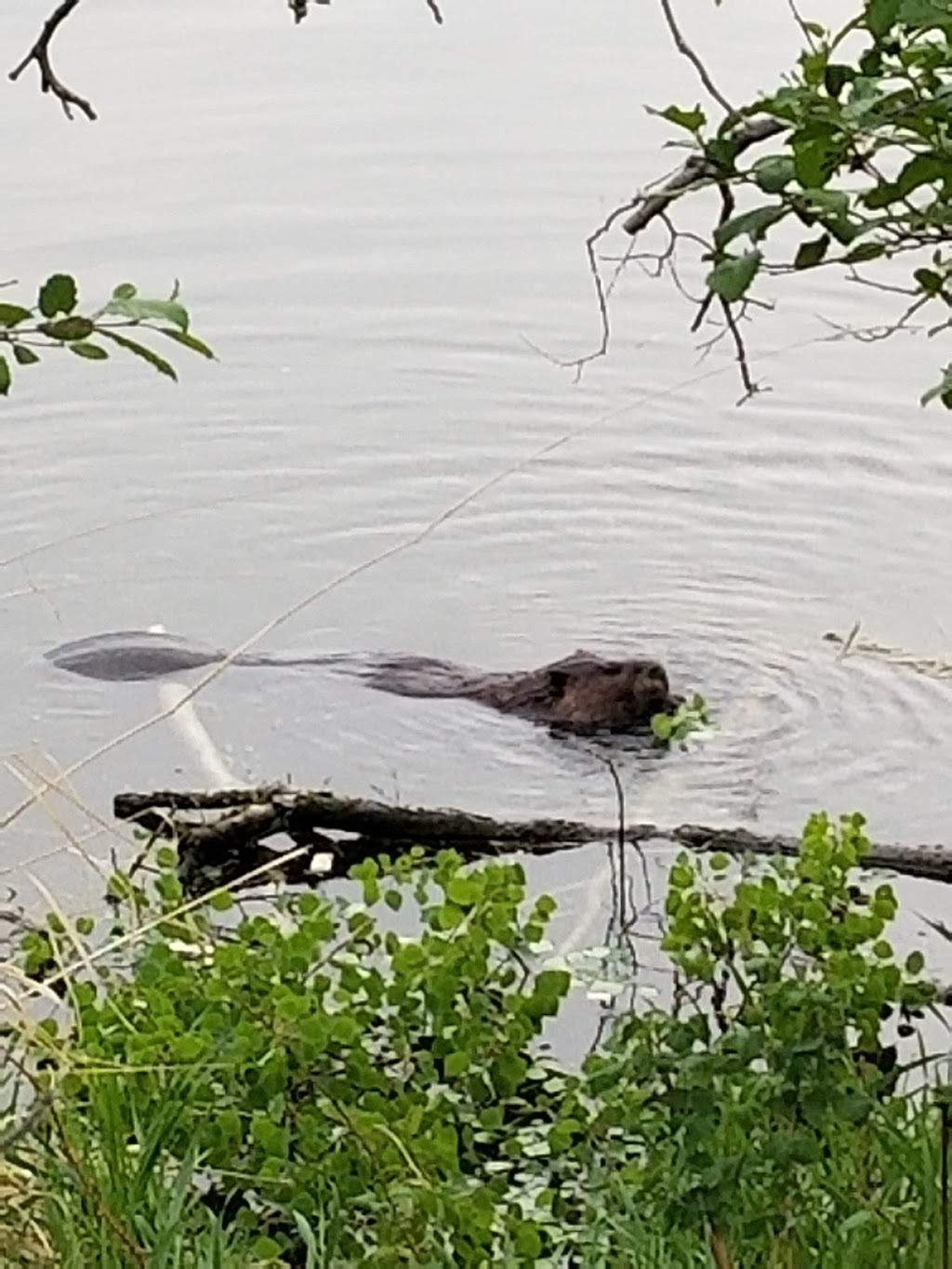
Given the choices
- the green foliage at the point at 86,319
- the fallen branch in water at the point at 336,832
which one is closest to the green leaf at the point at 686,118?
the green foliage at the point at 86,319

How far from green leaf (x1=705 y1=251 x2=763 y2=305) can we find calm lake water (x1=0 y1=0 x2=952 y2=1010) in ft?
6.99

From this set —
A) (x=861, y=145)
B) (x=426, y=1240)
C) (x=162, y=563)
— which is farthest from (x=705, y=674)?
(x=861, y=145)

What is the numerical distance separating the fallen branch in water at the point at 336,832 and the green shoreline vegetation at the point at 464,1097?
1.90 ft

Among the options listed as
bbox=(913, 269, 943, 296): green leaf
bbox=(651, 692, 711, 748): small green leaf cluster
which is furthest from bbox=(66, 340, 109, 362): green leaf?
bbox=(651, 692, 711, 748): small green leaf cluster

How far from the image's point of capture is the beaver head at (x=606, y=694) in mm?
4707

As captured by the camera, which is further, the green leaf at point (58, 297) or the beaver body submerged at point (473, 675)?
the beaver body submerged at point (473, 675)

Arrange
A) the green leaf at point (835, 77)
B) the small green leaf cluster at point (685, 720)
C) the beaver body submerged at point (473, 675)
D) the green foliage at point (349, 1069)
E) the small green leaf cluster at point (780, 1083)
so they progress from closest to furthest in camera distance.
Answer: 1. the green leaf at point (835, 77)
2. the small green leaf cluster at point (780, 1083)
3. the green foliage at point (349, 1069)
4. the small green leaf cluster at point (685, 720)
5. the beaver body submerged at point (473, 675)

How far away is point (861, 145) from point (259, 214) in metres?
5.57

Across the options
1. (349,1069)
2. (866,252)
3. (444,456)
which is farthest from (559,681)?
(866,252)

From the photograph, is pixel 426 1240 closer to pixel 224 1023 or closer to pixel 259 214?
pixel 224 1023

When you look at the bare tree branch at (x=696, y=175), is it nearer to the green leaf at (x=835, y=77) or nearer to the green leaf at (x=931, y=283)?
the green leaf at (x=835, y=77)

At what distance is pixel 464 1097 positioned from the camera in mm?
2770

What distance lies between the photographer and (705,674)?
4.91m

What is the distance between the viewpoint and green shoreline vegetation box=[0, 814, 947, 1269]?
6.97 ft
